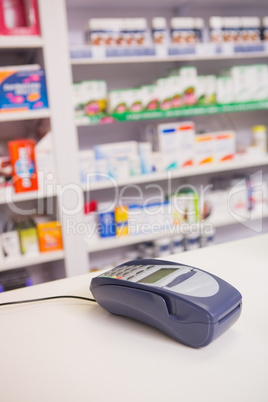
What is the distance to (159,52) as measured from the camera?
2297 millimetres

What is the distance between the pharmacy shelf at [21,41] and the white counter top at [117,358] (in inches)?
58.1

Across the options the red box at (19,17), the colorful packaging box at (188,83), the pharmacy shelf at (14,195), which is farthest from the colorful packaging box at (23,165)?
the colorful packaging box at (188,83)

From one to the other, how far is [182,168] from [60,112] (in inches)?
31.2

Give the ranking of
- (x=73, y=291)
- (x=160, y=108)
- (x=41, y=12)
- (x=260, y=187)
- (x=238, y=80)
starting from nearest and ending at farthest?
(x=73, y=291)
(x=41, y=12)
(x=160, y=108)
(x=238, y=80)
(x=260, y=187)

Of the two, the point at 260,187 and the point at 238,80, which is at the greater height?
the point at 238,80

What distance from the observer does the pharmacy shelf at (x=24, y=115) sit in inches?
79.4

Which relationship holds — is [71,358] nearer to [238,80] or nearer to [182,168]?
[182,168]

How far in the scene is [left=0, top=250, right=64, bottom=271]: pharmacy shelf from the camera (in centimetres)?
211

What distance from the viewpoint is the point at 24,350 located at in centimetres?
73

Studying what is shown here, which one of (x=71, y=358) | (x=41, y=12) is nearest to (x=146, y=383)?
(x=71, y=358)

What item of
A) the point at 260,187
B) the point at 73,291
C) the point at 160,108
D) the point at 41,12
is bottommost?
the point at 260,187

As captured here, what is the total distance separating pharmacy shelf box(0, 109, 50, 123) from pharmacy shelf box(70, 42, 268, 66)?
0.31 meters

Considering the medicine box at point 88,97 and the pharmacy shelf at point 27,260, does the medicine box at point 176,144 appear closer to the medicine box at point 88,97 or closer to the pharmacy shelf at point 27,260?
the medicine box at point 88,97

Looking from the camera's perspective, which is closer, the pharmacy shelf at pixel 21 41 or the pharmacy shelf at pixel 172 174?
the pharmacy shelf at pixel 21 41
